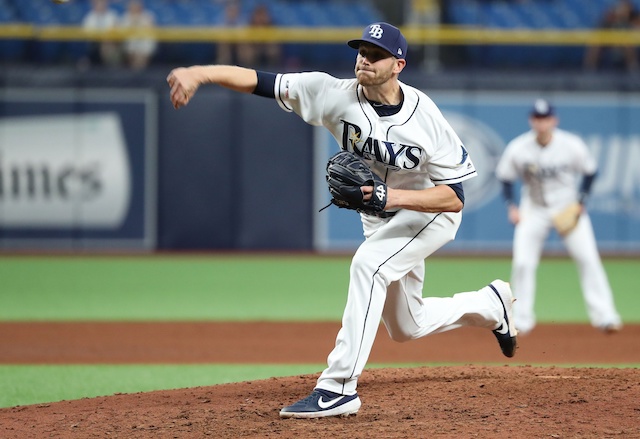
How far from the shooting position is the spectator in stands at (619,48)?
15.6 meters

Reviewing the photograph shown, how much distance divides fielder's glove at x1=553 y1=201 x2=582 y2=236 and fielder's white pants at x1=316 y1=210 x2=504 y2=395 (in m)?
3.29

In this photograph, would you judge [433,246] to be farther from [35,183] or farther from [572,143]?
[35,183]

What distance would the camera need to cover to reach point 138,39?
15.4m

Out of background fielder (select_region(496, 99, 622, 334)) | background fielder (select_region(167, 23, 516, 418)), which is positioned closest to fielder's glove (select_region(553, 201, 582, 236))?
background fielder (select_region(496, 99, 622, 334))

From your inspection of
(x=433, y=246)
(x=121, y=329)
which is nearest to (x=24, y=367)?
(x=121, y=329)

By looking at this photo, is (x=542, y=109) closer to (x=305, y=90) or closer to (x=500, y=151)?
(x=305, y=90)

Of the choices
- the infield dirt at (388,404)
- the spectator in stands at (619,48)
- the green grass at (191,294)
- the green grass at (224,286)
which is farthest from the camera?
the spectator in stands at (619,48)

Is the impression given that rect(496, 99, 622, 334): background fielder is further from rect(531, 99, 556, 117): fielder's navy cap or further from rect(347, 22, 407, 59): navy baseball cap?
rect(347, 22, 407, 59): navy baseball cap

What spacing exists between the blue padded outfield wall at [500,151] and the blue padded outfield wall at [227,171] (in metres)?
0.02

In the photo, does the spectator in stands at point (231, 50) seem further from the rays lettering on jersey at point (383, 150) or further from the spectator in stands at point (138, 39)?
the rays lettering on jersey at point (383, 150)

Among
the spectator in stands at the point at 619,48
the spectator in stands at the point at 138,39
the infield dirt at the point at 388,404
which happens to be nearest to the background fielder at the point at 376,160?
the infield dirt at the point at 388,404

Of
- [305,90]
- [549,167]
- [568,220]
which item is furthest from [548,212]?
[305,90]

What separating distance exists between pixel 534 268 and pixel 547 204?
71 centimetres

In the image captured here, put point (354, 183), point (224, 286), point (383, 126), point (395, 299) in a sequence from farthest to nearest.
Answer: point (224, 286)
point (395, 299)
point (383, 126)
point (354, 183)
